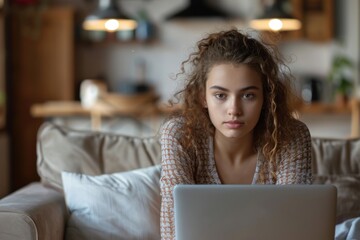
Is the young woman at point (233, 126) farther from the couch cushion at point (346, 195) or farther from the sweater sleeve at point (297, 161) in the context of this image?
the couch cushion at point (346, 195)

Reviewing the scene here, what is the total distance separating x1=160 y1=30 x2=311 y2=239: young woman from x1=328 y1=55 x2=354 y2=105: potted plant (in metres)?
4.05

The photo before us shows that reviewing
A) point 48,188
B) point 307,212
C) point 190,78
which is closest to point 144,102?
point 48,188

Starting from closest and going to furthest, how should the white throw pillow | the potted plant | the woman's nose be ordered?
1. the woman's nose
2. the white throw pillow
3. the potted plant

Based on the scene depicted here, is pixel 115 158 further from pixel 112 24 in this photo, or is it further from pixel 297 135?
pixel 112 24

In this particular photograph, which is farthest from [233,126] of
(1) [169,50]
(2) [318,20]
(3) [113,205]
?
(1) [169,50]

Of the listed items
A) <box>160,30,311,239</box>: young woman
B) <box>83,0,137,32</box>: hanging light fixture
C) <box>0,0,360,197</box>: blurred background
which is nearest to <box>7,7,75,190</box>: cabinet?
<box>0,0,360,197</box>: blurred background

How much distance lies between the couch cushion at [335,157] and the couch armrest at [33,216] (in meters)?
1.01

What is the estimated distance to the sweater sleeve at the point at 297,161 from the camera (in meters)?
2.20

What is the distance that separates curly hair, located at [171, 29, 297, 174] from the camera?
2.14 m

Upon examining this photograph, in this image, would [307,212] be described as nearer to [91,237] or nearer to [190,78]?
[190,78]

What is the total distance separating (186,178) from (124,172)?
563mm

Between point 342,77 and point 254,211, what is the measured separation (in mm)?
4940

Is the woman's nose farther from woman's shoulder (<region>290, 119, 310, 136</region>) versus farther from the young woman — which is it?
woman's shoulder (<region>290, 119, 310, 136</region>)

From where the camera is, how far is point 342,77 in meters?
6.38
